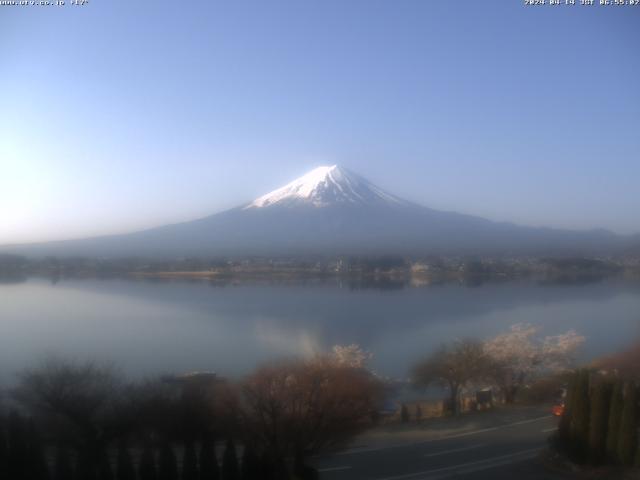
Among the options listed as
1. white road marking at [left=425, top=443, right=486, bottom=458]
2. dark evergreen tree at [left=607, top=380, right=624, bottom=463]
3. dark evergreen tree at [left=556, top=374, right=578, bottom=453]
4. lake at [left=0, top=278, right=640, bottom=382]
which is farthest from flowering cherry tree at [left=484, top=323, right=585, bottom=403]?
dark evergreen tree at [left=607, top=380, right=624, bottom=463]

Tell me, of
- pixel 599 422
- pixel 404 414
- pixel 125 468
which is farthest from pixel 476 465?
pixel 125 468

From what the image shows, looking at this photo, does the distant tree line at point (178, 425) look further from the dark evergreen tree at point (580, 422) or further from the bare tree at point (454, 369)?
the bare tree at point (454, 369)

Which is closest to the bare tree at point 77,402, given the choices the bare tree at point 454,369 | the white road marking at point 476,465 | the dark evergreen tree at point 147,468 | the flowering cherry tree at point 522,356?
the dark evergreen tree at point 147,468

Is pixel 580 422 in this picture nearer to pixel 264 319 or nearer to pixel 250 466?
pixel 250 466

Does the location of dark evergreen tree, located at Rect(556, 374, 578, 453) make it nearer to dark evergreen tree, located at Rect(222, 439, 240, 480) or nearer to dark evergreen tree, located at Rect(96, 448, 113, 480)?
dark evergreen tree, located at Rect(222, 439, 240, 480)

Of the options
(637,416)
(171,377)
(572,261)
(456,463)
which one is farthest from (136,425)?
(572,261)

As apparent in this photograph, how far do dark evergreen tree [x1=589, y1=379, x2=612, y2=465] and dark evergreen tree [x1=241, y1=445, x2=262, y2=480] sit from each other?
2322 millimetres

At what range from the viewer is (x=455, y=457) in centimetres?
476

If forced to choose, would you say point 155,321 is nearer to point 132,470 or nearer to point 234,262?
point 234,262

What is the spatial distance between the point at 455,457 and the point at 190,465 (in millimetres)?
2135

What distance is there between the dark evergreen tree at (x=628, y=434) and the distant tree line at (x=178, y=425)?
172cm

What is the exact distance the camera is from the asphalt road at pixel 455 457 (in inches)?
171

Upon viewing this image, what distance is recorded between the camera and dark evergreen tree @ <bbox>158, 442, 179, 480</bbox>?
356 cm

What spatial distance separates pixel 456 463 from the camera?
4.58 meters
